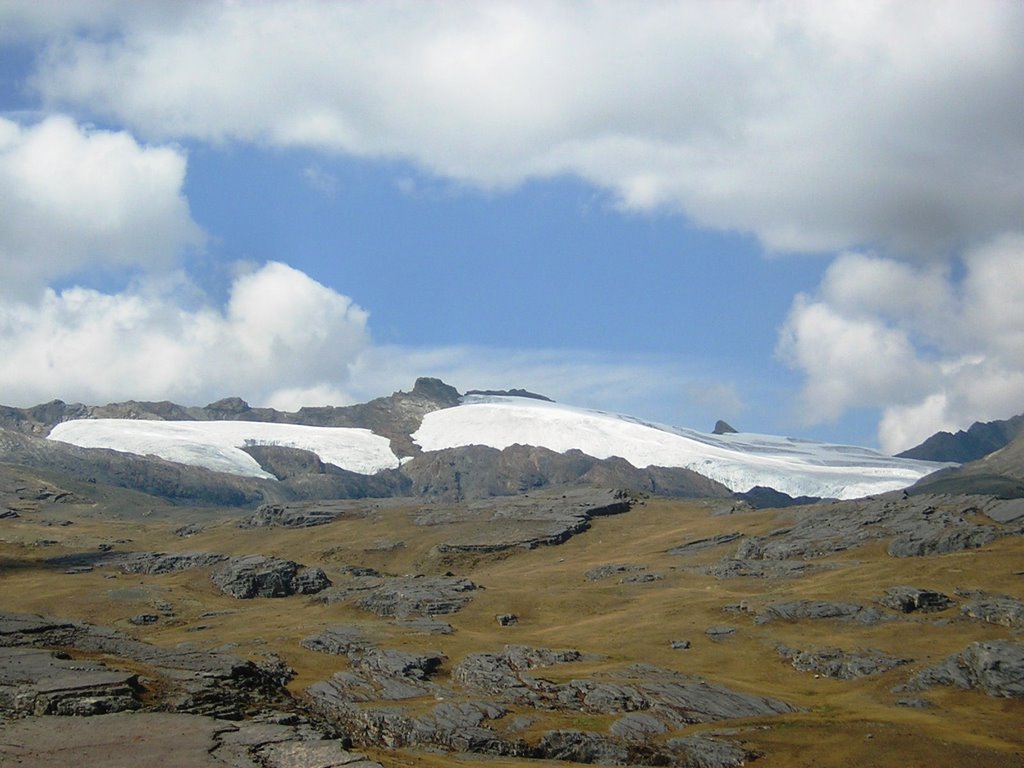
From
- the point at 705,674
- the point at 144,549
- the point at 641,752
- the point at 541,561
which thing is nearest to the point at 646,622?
the point at 705,674

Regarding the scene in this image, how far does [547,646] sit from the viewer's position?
243 ft

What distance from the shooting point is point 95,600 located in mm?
100688

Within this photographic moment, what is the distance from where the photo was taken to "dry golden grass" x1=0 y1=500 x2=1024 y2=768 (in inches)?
1916

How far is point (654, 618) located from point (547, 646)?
45.4ft

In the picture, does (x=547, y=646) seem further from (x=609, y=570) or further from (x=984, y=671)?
(x=609, y=570)

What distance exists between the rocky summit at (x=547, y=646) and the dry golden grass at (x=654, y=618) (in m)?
0.34

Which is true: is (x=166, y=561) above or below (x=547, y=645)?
above

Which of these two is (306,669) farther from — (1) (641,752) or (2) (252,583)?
(2) (252,583)

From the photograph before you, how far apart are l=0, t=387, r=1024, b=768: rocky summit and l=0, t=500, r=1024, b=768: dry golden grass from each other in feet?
1.11

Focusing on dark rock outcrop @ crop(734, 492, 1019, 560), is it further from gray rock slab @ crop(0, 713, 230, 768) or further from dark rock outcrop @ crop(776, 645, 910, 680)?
gray rock slab @ crop(0, 713, 230, 768)

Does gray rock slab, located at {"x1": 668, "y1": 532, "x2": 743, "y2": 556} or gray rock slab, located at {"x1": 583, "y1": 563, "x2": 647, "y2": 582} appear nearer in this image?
gray rock slab, located at {"x1": 583, "y1": 563, "x2": 647, "y2": 582}

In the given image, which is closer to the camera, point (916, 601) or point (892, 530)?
point (916, 601)

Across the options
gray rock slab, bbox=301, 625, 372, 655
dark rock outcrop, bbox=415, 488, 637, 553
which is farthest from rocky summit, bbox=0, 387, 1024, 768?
dark rock outcrop, bbox=415, 488, 637, 553

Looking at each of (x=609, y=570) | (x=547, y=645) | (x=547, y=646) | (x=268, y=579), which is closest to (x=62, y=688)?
(x=547, y=646)
